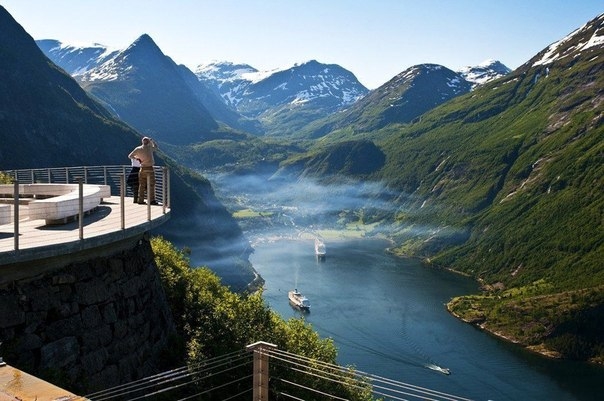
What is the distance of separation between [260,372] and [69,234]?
690cm

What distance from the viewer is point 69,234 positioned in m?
15.2

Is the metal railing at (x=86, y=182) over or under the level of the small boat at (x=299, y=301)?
over

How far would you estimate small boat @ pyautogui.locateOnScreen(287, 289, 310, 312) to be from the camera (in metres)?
148

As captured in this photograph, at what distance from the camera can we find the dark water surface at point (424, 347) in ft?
369

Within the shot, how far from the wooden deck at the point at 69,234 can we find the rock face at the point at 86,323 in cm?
69

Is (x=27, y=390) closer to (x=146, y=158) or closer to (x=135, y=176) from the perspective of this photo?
(x=146, y=158)

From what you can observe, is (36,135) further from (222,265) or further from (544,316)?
(544,316)

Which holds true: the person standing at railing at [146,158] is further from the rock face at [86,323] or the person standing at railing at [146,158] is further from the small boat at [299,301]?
the small boat at [299,301]

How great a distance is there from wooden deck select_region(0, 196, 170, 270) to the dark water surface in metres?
96.0

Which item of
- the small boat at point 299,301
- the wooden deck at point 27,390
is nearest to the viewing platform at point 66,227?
the wooden deck at point 27,390

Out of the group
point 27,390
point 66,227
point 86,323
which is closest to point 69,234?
point 66,227

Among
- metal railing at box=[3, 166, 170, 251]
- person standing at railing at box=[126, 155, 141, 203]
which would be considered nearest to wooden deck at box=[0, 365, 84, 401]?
metal railing at box=[3, 166, 170, 251]

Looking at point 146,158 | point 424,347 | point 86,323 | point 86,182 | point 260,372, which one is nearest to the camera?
point 260,372

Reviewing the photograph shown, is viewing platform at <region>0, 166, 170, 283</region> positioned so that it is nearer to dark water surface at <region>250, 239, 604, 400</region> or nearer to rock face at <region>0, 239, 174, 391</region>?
rock face at <region>0, 239, 174, 391</region>
